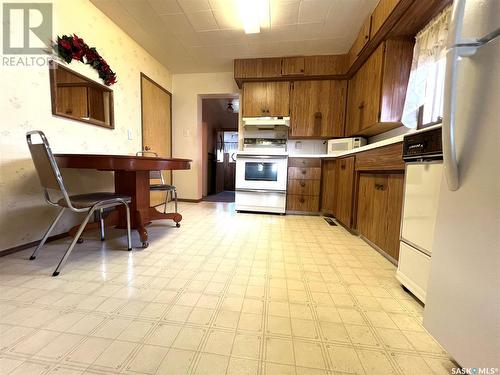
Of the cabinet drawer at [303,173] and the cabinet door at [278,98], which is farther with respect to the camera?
the cabinet door at [278,98]

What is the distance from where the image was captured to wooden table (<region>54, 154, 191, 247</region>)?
1414mm

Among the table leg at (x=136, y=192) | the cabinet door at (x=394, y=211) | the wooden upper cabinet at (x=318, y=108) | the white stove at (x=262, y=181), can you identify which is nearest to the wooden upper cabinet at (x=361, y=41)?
the wooden upper cabinet at (x=318, y=108)

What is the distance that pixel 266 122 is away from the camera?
322 centimetres

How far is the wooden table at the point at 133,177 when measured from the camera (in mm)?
1414

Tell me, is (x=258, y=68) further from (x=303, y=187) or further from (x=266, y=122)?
(x=303, y=187)

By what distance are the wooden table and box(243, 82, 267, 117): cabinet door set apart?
1.59 meters

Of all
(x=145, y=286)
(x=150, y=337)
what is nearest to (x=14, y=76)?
(x=145, y=286)

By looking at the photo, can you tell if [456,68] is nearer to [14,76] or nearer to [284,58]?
[14,76]

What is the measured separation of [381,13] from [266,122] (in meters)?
1.72

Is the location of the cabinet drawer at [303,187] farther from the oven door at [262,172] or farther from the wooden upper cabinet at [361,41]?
the wooden upper cabinet at [361,41]

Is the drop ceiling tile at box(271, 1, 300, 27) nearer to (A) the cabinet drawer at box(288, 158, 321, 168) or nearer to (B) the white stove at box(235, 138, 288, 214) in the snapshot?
(B) the white stove at box(235, 138, 288, 214)

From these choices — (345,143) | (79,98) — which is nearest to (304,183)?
(345,143)

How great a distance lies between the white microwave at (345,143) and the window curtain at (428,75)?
2.83 ft

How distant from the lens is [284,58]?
3.03 m
